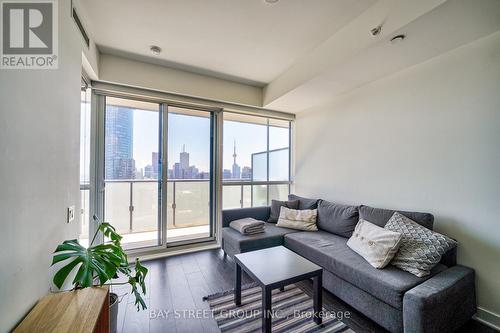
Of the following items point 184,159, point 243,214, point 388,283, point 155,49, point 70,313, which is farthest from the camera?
point 184,159

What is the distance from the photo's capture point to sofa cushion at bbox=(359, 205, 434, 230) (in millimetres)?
1996

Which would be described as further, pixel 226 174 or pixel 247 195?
pixel 247 195

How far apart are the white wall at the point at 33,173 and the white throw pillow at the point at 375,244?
245 centimetres

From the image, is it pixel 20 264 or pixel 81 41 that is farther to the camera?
pixel 81 41

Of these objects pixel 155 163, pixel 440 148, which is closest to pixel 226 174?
Answer: pixel 155 163

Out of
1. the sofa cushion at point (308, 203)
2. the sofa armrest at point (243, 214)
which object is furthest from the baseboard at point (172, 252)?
the sofa cushion at point (308, 203)

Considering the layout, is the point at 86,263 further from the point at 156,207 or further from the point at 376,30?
the point at 376,30

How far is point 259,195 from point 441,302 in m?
2.93

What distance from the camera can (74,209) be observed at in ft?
5.67

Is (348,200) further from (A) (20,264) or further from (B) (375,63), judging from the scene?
(A) (20,264)

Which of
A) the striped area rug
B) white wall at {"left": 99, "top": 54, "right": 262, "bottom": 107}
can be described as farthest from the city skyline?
the striped area rug

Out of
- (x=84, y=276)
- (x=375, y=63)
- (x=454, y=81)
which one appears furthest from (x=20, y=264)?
(x=454, y=81)

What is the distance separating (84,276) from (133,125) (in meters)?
2.41

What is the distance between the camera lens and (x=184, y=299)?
6.72 feet
